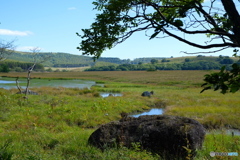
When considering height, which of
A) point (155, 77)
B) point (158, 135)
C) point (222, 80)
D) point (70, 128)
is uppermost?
point (222, 80)

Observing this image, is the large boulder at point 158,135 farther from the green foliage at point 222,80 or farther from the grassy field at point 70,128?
the green foliage at point 222,80

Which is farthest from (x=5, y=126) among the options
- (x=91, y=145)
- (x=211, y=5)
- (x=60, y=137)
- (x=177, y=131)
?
(x=211, y=5)

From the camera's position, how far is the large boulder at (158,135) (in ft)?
27.7

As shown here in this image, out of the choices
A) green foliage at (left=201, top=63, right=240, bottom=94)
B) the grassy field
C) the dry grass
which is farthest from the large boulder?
the dry grass

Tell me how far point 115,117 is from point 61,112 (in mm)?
4581

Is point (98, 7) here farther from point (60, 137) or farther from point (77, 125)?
point (77, 125)

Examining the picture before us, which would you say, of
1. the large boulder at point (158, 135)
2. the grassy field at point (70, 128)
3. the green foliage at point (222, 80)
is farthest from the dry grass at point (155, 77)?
the green foliage at point (222, 80)

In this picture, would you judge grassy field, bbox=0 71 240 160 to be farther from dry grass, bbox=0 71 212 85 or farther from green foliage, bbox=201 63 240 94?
dry grass, bbox=0 71 212 85

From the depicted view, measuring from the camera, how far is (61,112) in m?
18.8

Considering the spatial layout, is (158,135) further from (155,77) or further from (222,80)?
(155,77)

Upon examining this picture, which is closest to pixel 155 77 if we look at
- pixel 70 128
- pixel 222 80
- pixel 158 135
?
pixel 70 128

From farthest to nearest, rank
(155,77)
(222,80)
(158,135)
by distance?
(155,77), (158,135), (222,80)

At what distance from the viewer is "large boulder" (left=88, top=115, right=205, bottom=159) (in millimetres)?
8438

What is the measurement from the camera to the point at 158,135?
888 centimetres
